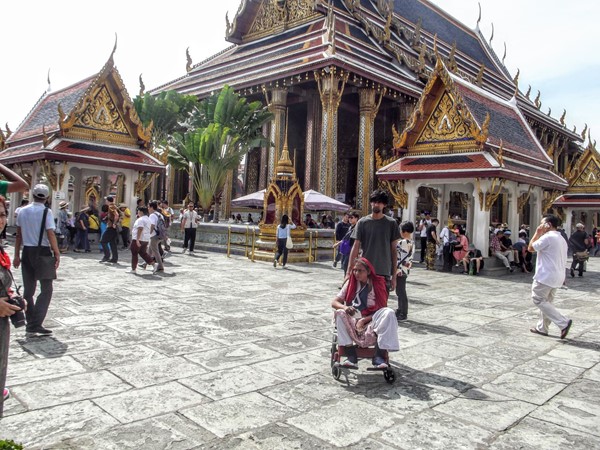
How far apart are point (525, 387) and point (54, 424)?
3290mm

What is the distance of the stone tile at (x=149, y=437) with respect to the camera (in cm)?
266

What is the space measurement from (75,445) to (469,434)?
221 centimetres

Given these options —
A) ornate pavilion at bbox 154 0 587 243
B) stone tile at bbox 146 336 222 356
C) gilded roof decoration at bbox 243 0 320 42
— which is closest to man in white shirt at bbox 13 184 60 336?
stone tile at bbox 146 336 222 356

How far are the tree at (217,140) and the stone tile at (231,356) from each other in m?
14.8

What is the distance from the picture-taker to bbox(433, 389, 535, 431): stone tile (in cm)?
316

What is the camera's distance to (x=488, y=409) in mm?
3373

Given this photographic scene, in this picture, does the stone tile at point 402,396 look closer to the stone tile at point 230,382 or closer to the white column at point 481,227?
the stone tile at point 230,382

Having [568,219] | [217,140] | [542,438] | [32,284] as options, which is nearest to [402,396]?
[542,438]

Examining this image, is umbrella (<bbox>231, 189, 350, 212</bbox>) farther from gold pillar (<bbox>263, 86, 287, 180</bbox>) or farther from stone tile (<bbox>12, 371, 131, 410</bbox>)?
stone tile (<bbox>12, 371, 131, 410</bbox>)

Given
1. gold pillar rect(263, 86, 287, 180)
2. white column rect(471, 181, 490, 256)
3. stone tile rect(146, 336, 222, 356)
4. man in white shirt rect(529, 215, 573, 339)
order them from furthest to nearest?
gold pillar rect(263, 86, 287, 180) → white column rect(471, 181, 490, 256) → man in white shirt rect(529, 215, 573, 339) → stone tile rect(146, 336, 222, 356)

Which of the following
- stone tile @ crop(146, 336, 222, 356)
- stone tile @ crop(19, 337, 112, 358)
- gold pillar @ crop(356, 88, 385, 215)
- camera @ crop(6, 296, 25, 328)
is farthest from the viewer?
gold pillar @ crop(356, 88, 385, 215)

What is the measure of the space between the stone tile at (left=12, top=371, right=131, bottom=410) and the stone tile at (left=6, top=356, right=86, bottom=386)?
0.10m

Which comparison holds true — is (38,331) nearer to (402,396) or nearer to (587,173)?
(402,396)

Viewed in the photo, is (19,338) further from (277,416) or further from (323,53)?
(323,53)
